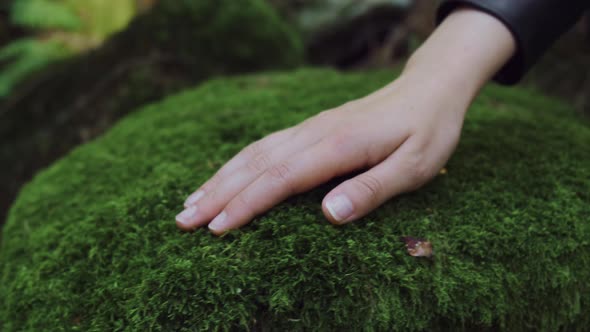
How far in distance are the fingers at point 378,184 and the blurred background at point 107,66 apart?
2530mm

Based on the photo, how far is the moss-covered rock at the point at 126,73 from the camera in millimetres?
3342

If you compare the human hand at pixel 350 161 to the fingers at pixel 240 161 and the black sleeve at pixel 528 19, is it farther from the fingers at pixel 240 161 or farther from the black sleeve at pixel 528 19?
the black sleeve at pixel 528 19

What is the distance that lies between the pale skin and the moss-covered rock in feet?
7.10

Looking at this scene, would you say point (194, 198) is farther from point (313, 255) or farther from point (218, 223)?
point (313, 255)

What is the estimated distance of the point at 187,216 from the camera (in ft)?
5.18

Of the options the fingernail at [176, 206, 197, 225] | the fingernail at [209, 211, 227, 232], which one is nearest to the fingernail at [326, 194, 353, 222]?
the fingernail at [209, 211, 227, 232]

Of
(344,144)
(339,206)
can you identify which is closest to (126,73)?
(344,144)

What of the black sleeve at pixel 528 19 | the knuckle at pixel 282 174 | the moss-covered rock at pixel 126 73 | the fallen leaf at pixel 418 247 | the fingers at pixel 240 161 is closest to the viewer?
the fallen leaf at pixel 418 247

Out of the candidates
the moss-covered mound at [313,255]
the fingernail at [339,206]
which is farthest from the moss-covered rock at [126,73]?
the fingernail at [339,206]

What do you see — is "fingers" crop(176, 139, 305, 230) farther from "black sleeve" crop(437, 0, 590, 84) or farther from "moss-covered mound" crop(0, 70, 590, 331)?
"black sleeve" crop(437, 0, 590, 84)

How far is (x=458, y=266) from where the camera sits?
1.44m

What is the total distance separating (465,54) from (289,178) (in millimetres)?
903

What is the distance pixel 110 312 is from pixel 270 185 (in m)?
0.68

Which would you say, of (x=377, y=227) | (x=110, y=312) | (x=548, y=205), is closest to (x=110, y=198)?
(x=110, y=312)
